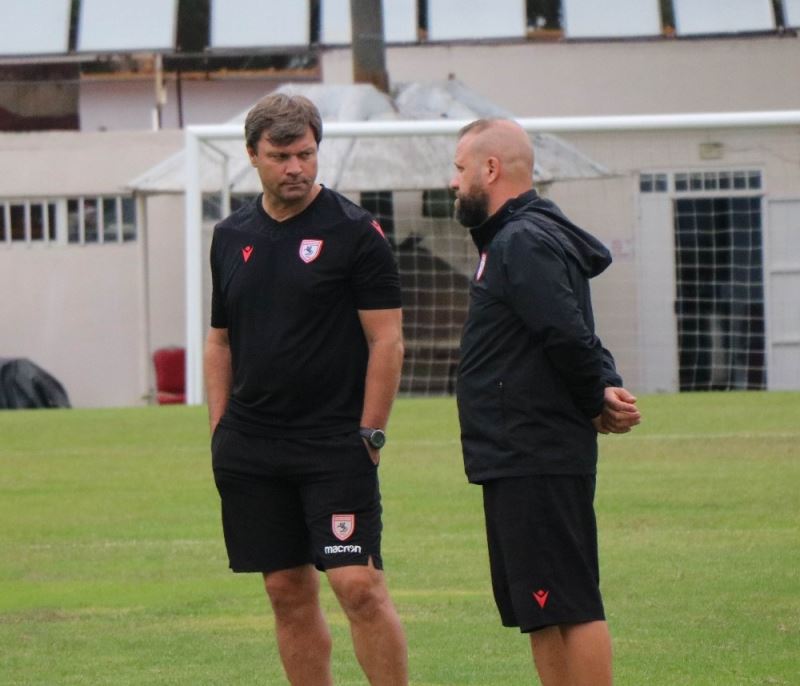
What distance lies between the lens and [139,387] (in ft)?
83.8

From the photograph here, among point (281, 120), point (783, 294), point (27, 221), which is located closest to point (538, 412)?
point (281, 120)

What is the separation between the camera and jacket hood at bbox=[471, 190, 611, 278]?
493 cm

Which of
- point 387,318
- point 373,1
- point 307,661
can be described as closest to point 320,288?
point 387,318

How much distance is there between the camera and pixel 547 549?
480 cm

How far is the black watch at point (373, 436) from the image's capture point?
5328mm

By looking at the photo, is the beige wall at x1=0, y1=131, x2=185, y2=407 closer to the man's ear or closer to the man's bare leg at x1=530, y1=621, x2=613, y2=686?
the man's ear

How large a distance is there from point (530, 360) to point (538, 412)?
0.50 feet

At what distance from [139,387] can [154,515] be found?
14776 mm

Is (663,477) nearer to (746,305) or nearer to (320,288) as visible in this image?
(320,288)

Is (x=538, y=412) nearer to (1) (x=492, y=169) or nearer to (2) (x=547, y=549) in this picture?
(2) (x=547, y=549)

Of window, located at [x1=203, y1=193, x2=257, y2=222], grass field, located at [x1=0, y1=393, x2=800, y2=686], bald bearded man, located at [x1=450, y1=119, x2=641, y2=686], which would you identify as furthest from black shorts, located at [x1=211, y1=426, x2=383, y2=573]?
window, located at [x1=203, y1=193, x2=257, y2=222]

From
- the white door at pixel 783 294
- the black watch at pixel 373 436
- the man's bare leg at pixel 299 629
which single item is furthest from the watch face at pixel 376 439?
the white door at pixel 783 294

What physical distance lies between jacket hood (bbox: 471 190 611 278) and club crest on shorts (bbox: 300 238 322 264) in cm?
55

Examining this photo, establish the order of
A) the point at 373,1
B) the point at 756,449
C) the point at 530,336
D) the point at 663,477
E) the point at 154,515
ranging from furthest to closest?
the point at 373,1 < the point at 756,449 < the point at 663,477 < the point at 154,515 < the point at 530,336
